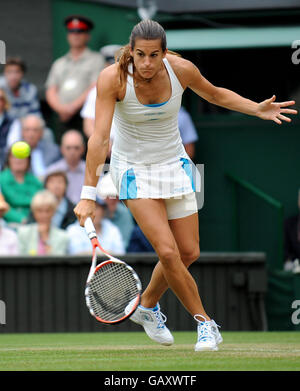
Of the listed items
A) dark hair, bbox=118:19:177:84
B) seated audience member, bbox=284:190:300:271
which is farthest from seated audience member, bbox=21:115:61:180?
dark hair, bbox=118:19:177:84

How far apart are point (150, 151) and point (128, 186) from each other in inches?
10.3

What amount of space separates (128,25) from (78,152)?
88.6 inches

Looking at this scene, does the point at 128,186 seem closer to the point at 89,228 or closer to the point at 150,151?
the point at 150,151

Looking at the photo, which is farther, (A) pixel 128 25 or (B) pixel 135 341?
(A) pixel 128 25

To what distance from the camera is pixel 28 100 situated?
38.5 ft

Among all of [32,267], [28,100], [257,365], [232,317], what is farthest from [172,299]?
[257,365]

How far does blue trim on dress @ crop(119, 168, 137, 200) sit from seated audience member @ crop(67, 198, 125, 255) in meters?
3.99

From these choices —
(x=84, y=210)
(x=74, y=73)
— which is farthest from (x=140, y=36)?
(x=74, y=73)

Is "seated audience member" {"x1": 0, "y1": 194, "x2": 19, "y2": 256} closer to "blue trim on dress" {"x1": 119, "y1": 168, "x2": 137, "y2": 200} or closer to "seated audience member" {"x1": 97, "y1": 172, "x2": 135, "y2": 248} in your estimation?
"seated audience member" {"x1": 97, "y1": 172, "x2": 135, "y2": 248}

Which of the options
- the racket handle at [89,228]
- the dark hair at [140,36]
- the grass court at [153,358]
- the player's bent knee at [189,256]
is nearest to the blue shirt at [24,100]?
the grass court at [153,358]

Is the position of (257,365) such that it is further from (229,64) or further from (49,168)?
(229,64)

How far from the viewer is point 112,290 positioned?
232 inches

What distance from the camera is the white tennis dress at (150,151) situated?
20.2ft

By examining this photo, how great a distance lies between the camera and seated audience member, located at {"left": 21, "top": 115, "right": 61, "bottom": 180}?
36.9 ft
